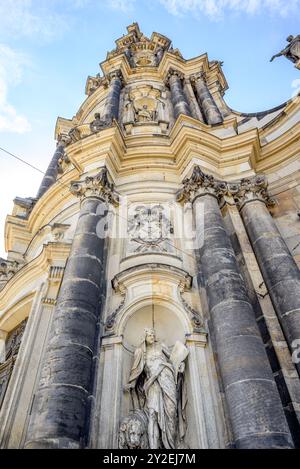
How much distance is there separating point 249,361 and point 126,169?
23.8 ft

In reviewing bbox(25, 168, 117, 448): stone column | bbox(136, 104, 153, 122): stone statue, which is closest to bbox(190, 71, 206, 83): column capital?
bbox(136, 104, 153, 122): stone statue

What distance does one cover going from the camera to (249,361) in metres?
5.27

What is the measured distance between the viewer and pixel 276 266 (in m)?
7.03

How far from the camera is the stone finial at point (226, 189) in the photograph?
8969 millimetres

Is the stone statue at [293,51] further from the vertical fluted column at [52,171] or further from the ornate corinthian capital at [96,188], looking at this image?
the vertical fluted column at [52,171]

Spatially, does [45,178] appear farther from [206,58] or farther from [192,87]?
[206,58]

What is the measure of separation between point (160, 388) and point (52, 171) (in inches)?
571

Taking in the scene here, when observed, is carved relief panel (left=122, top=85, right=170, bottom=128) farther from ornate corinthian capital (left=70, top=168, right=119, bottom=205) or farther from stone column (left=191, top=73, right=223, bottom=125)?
ornate corinthian capital (left=70, top=168, right=119, bottom=205)

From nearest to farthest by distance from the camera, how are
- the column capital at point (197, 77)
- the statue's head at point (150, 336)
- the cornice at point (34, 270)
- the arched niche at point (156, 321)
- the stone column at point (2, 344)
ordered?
the statue's head at point (150, 336) < the arched niche at point (156, 321) < the cornice at point (34, 270) < the stone column at point (2, 344) < the column capital at point (197, 77)

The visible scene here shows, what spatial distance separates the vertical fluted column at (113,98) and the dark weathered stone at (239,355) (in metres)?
7.15

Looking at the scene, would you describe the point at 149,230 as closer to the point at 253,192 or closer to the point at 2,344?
the point at 253,192

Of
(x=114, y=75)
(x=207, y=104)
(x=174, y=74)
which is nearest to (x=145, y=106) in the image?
(x=174, y=74)

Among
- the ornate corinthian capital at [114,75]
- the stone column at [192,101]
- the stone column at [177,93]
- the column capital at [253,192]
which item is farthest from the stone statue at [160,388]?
the ornate corinthian capital at [114,75]
